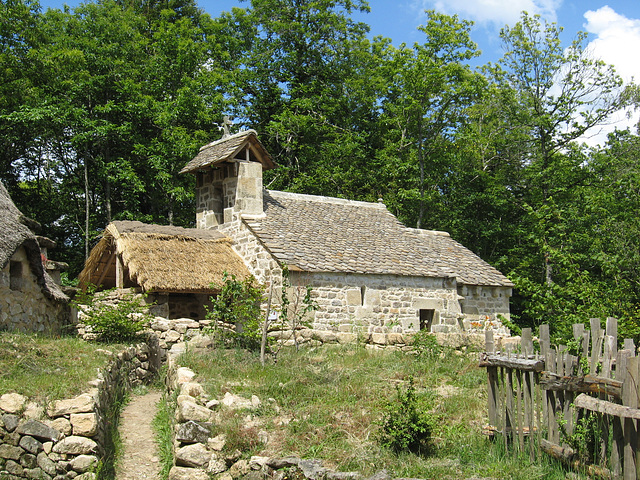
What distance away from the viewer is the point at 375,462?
6176 millimetres

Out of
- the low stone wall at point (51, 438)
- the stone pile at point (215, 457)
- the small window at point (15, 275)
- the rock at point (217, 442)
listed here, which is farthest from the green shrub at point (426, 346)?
the small window at point (15, 275)

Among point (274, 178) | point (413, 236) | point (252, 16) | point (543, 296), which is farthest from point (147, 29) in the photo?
point (543, 296)

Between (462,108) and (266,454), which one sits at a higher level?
(462,108)

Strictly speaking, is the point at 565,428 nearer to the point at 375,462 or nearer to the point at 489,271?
the point at 375,462

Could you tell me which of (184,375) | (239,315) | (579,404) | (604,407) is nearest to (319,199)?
(239,315)

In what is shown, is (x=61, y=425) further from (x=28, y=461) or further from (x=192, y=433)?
(x=192, y=433)

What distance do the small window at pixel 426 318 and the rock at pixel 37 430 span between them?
12.5 metres

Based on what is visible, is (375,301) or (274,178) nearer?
(375,301)

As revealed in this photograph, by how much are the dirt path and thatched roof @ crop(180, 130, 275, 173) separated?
9141 millimetres

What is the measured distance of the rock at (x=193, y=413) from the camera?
7191mm

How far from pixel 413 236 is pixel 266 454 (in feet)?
46.3

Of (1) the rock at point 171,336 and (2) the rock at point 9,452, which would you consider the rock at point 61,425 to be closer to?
(2) the rock at point 9,452

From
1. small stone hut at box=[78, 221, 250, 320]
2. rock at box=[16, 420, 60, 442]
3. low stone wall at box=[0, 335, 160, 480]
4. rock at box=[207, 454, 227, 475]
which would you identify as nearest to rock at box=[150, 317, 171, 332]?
small stone hut at box=[78, 221, 250, 320]

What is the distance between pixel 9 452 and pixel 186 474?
1.93 metres
